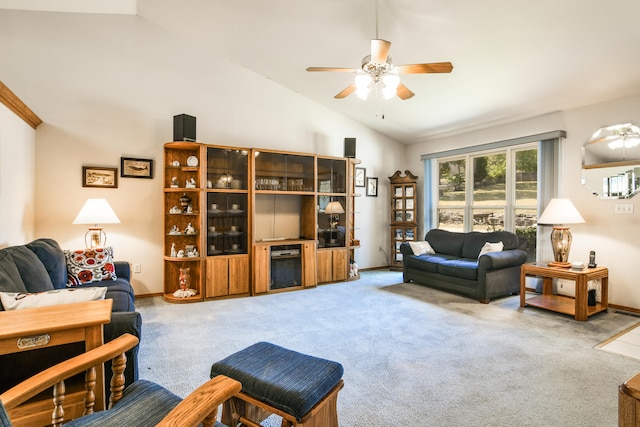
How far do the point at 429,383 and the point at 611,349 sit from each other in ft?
5.93

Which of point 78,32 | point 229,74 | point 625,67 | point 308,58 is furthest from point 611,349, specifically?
point 78,32

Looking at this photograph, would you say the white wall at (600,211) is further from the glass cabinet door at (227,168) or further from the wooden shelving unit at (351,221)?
the glass cabinet door at (227,168)

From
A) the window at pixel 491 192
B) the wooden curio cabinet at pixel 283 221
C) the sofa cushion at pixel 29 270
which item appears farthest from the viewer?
the window at pixel 491 192

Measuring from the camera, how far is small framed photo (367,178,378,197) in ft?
21.5

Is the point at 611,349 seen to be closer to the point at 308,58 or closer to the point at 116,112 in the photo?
the point at 308,58

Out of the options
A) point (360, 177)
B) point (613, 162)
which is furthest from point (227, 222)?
point (613, 162)

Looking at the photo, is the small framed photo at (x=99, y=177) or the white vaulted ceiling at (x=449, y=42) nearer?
the white vaulted ceiling at (x=449, y=42)

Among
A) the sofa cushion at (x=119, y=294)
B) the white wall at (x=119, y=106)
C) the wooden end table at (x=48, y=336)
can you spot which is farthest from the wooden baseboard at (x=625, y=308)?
the sofa cushion at (x=119, y=294)

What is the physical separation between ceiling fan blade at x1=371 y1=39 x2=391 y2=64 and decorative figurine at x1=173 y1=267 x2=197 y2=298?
139 inches

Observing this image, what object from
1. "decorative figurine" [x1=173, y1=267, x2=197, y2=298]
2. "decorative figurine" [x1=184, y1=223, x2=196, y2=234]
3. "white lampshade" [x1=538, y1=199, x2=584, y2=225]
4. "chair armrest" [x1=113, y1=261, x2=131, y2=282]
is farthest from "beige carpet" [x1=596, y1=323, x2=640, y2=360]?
"chair armrest" [x1=113, y1=261, x2=131, y2=282]

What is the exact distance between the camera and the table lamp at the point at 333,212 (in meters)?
5.53

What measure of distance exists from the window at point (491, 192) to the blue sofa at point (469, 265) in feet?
1.68

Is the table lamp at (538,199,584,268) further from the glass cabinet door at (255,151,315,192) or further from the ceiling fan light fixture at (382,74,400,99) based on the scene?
the glass cabinet door at (255,151,315,192)

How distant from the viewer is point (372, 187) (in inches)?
259
